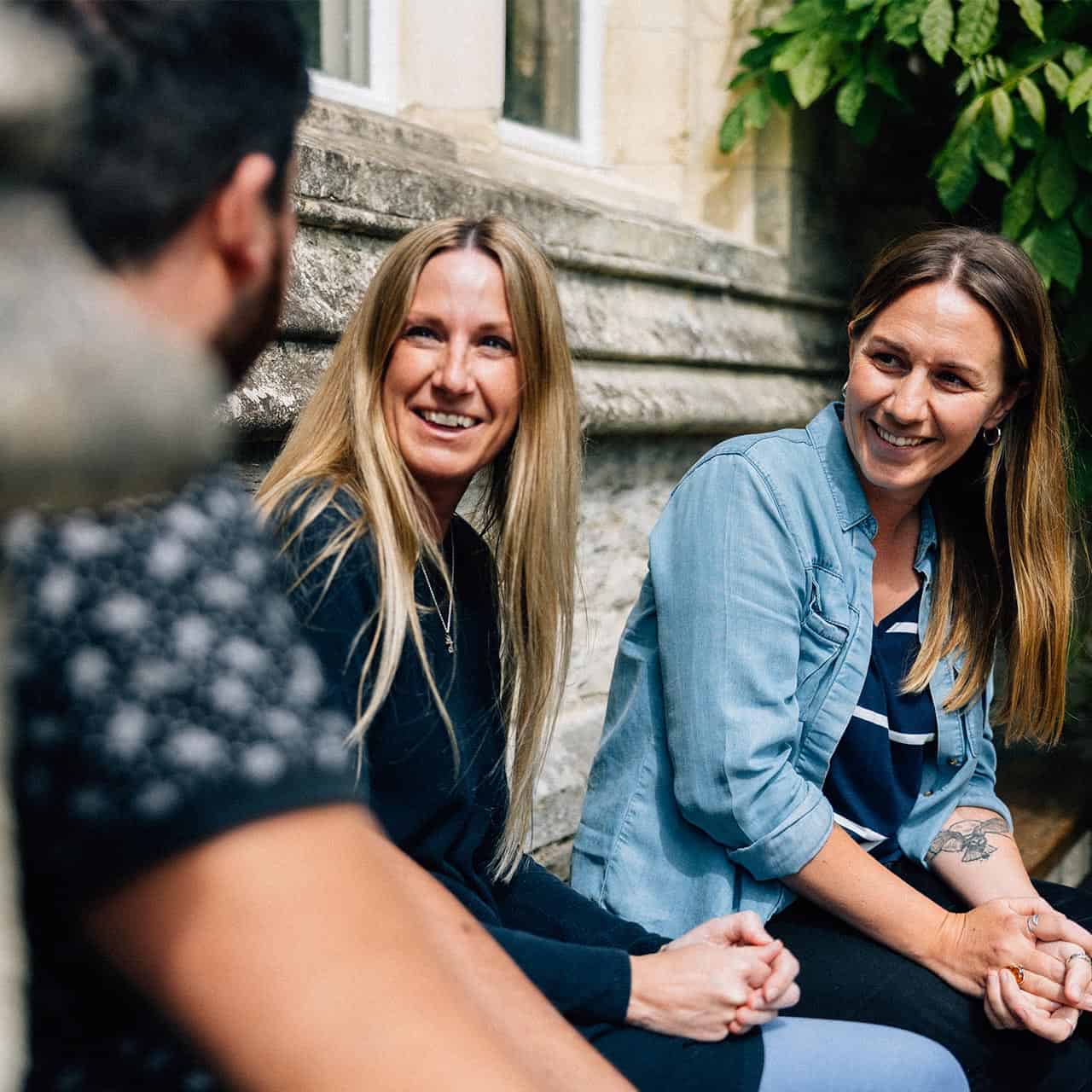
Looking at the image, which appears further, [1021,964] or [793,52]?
[793,52]

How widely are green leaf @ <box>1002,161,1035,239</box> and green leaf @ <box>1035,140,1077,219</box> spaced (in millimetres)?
42

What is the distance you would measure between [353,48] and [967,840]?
8.13 ft

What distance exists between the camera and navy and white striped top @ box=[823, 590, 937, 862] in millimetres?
2117

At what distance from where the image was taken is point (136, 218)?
0.54 meters

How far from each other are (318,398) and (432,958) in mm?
1237

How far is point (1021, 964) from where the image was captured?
1.89m

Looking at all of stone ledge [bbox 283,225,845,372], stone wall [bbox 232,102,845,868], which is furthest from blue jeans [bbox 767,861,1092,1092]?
stone ledge [bbox 283,225,845,372]

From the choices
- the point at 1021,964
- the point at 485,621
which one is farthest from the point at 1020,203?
the point at 485,621

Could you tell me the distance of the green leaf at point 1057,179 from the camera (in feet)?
11.5

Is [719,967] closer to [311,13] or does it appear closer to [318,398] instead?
[318,398]

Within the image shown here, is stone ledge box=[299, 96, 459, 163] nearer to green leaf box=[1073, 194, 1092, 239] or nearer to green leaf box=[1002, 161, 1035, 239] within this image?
green leaf box=[1002, 161, 1035, 239]

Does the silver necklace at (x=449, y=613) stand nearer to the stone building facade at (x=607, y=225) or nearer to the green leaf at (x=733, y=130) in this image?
the stone building facade at (x=607, y=225)

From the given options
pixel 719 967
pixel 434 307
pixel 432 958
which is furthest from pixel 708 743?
pixel 432 958

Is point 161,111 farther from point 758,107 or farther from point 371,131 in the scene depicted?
point 758,107
